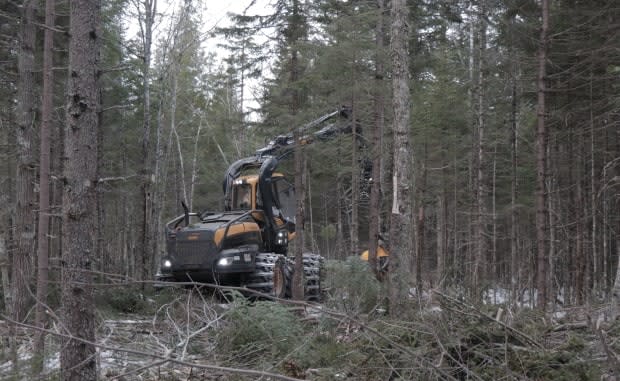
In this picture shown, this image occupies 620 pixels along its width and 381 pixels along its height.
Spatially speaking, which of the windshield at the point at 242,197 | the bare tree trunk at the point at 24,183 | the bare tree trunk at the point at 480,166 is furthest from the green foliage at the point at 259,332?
the bare tree trunk at the point at 480,166

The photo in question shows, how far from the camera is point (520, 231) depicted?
2716 cm

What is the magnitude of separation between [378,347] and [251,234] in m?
7.40

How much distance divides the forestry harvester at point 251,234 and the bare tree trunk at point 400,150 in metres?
3.41

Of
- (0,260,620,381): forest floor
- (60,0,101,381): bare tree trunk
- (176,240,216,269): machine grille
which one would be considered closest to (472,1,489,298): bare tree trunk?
(176,240,216,269): machine grille

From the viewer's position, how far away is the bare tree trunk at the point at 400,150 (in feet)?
28.2

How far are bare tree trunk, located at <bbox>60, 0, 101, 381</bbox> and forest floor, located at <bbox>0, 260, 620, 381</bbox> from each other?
0.87 ft

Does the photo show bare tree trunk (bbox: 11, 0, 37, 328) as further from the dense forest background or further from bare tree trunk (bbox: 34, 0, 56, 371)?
bare tree trunk (bbox: 34, 0, 56, 371)

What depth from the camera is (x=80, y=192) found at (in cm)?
451

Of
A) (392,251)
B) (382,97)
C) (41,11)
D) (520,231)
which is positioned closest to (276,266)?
(392,251)

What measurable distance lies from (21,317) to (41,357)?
370cm

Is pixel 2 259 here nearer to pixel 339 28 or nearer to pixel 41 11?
pixel 41 11

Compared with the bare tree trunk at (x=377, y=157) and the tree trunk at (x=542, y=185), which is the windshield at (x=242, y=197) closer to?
the bare tree trunk at (x=377, y=157)

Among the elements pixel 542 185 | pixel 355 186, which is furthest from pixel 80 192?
pixel 355 186

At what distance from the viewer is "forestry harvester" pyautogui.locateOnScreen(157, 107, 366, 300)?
11.4 meters
